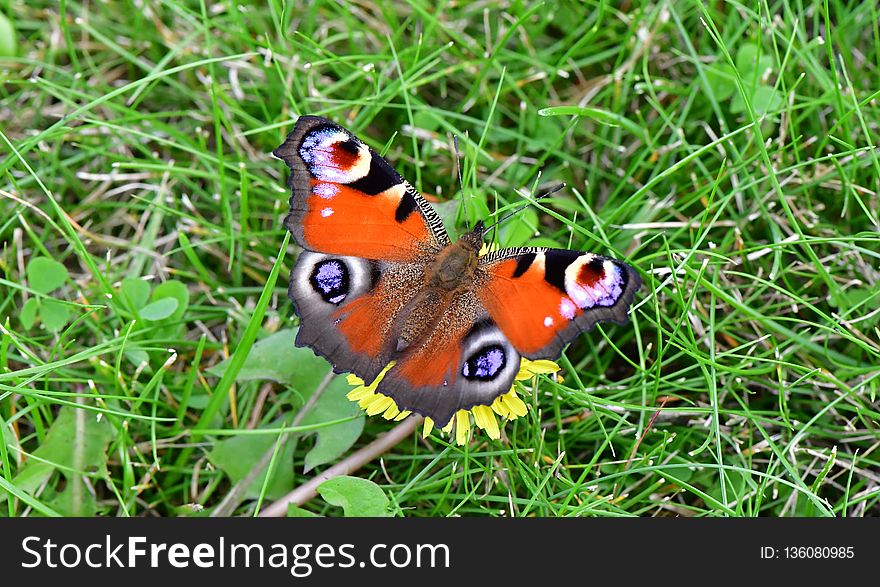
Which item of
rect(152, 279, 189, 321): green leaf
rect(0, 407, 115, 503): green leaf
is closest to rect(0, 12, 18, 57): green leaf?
rect(152, 279, 189, 321): green leaf

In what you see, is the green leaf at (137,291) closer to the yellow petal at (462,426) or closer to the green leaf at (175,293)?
the green leaf at (175,293)

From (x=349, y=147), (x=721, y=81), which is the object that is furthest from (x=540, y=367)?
(x=721, y=81)

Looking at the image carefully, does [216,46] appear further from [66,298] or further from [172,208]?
[66,298]

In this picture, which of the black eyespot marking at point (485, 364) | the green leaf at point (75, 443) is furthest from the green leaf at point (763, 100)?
the green leaf at point (75, 443)

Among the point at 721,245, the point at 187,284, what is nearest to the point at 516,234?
the point at 721,245

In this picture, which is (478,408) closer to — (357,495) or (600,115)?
(357,495)
